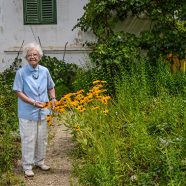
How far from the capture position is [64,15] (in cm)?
1234

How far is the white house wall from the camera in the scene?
1230 cm

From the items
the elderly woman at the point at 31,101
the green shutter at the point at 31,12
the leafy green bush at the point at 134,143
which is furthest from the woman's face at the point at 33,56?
the green shutter at the point at 31,12

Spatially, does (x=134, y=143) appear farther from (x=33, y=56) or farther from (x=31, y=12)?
(x=31, y=12)

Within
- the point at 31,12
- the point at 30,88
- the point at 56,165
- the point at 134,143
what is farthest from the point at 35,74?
the point at 31,12

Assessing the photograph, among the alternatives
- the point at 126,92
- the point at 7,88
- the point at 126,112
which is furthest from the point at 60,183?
the point at 7,88

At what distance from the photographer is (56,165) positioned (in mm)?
6895

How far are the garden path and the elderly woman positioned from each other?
16 cm

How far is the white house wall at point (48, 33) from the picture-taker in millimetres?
12305

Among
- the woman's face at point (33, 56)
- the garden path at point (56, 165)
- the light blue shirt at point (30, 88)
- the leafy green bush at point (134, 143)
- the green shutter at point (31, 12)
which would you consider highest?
the green shutter at point (31, 12)

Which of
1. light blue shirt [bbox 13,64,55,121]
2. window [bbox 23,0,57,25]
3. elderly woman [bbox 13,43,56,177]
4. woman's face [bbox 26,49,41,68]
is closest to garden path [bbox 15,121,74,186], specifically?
elderly woman [bbox 13,43,56,177]

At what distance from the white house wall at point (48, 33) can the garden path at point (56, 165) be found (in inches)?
168

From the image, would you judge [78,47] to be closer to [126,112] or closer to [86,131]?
[126,112]

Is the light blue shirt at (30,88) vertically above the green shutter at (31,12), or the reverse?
the green shutter at (31,12)

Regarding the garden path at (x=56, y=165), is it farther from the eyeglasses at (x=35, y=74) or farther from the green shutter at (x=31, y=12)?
the green shutter at (x=31, y=12)
